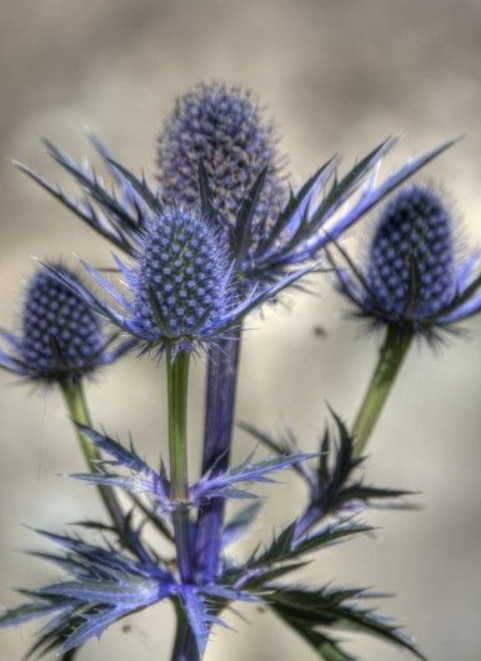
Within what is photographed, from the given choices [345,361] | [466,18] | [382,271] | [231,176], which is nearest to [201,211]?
[231,176]

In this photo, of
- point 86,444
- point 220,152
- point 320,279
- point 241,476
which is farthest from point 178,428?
point 320,279

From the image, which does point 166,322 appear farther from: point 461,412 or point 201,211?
point 461,412

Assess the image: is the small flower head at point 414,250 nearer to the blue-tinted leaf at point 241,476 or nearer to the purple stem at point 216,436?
the purple stem at point 216,436

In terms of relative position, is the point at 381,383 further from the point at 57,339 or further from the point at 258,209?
the point at 57,339

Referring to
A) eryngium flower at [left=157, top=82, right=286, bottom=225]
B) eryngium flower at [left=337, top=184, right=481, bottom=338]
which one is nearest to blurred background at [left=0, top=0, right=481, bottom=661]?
eryngium flower at [left=337, top=184, right=481, bottom=338]

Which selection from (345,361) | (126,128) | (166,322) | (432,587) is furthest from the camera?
(126,128)
